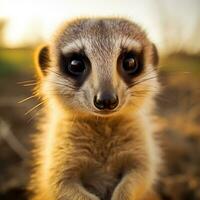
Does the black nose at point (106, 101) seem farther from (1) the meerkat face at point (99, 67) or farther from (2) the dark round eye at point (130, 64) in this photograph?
(2) the dark round eye at point (130, 64)

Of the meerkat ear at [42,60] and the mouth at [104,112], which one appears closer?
the mouth at [104,112]

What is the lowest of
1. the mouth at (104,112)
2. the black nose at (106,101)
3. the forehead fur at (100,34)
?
the mouth at (104,112)

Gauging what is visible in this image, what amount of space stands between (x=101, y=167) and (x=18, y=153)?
2.54 feet

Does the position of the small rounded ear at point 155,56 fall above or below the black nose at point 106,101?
above

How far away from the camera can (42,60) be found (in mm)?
1818

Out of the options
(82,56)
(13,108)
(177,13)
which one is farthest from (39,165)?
(177,13)

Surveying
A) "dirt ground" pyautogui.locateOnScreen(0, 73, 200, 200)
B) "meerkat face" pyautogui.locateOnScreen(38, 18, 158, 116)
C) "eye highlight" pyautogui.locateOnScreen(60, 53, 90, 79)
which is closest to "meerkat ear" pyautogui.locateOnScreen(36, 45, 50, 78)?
"meerkat face" pyautogui.locateOnScreen(38, 18, 158, 116)

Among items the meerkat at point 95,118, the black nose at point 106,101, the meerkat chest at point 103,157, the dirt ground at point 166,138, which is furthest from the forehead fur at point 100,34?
the dirt ground at point 166,138

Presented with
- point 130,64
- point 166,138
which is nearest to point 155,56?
point 130,64

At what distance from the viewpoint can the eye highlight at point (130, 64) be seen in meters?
1.66

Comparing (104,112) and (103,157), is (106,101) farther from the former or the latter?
(103,157)

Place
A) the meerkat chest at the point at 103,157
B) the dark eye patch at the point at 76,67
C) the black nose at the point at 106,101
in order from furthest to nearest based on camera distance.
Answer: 1. the meerkat chest at the point at 103,157
2. the dark eye patch at the point at 76,67
3. the black nose at the point at 106,101

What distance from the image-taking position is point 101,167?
176cm

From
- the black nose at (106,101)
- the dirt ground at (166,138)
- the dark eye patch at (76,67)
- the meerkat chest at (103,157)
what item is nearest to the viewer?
the black nose at (106,101)
